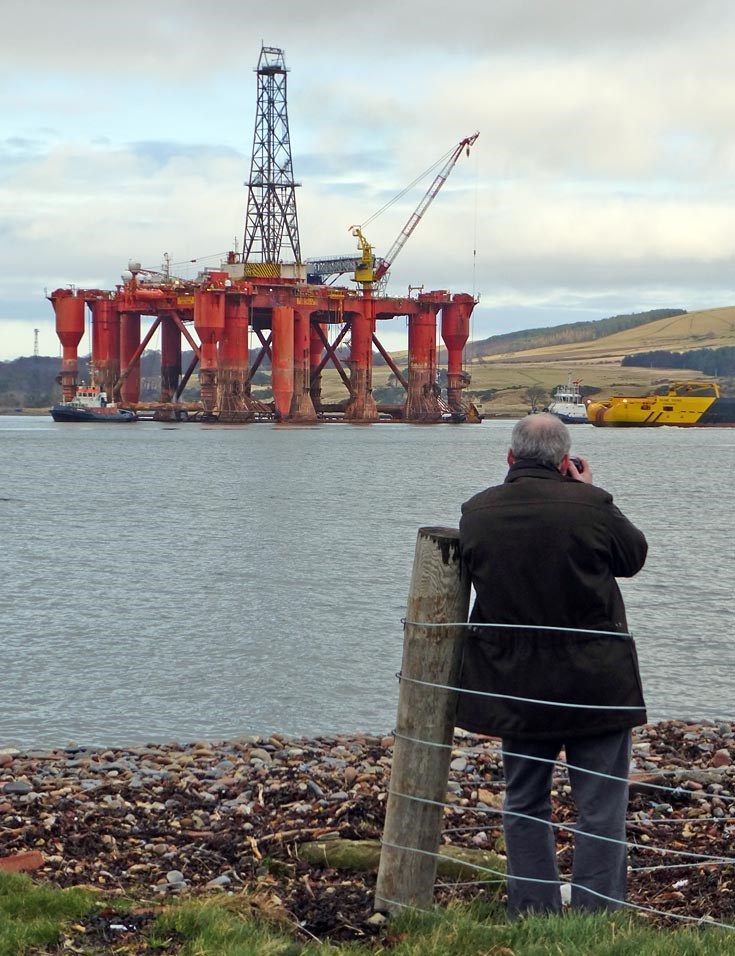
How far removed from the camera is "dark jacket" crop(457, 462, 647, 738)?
5.63m

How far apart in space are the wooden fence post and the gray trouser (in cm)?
33

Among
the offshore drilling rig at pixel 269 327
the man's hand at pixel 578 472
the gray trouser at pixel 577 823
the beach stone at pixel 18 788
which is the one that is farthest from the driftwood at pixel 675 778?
the offshore drilling rig at pixel 269 327

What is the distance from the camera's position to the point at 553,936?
537cm

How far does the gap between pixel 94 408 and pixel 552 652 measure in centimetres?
11257

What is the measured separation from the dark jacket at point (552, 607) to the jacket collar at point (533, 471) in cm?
3

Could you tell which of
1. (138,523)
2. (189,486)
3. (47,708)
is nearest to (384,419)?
(189,486)

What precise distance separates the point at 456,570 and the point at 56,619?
1520 centimetres

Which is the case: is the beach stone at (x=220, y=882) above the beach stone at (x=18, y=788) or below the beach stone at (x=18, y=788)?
above

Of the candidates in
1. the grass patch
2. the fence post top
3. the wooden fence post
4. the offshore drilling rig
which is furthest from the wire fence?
the offshore drilling rig

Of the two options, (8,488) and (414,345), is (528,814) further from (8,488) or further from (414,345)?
(414,345)

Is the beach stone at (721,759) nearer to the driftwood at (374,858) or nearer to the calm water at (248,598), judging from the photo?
the driftwood at (374,858)

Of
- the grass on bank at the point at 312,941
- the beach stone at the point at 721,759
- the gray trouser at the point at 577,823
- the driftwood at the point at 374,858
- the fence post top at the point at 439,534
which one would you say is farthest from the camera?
the beach stone at the point at 721,759

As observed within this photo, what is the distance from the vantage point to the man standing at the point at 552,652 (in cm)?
564

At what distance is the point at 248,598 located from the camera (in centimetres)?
2283
